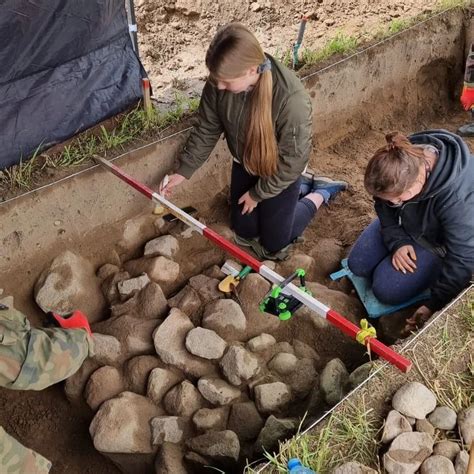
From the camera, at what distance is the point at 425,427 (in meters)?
1.92

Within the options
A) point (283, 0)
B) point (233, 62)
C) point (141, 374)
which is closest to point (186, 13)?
point (283, 0)

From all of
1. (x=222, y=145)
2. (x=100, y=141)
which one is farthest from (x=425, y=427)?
(x=100, y=141)

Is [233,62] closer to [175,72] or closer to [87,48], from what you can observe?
[87,48]

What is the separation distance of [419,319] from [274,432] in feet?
2.86

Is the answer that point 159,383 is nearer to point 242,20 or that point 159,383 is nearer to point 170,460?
point 170,460

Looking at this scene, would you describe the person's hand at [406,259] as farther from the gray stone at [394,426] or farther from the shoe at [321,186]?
the gray stone at [394,426]

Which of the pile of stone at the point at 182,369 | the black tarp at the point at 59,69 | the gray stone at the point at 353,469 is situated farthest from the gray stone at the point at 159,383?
the black tarp at the point at 59,69

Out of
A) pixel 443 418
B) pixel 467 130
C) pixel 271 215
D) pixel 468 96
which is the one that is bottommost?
pixel 467 130

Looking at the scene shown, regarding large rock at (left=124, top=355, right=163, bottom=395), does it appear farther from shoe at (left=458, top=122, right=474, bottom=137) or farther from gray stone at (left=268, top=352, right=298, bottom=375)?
shoe at (left=458, top=122, right=474, bottom=137)

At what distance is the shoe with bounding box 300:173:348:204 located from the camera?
3520mm

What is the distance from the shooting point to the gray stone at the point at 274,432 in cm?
213

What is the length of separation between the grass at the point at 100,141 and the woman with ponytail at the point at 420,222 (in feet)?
4.28

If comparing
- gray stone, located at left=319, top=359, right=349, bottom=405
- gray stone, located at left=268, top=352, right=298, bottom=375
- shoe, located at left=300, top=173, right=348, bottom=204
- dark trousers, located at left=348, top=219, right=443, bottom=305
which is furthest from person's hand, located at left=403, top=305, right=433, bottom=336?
shoe, located at left=300, top=173, right=348, bottom=204

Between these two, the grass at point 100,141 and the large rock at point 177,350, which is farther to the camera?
the grass at point 100,141
